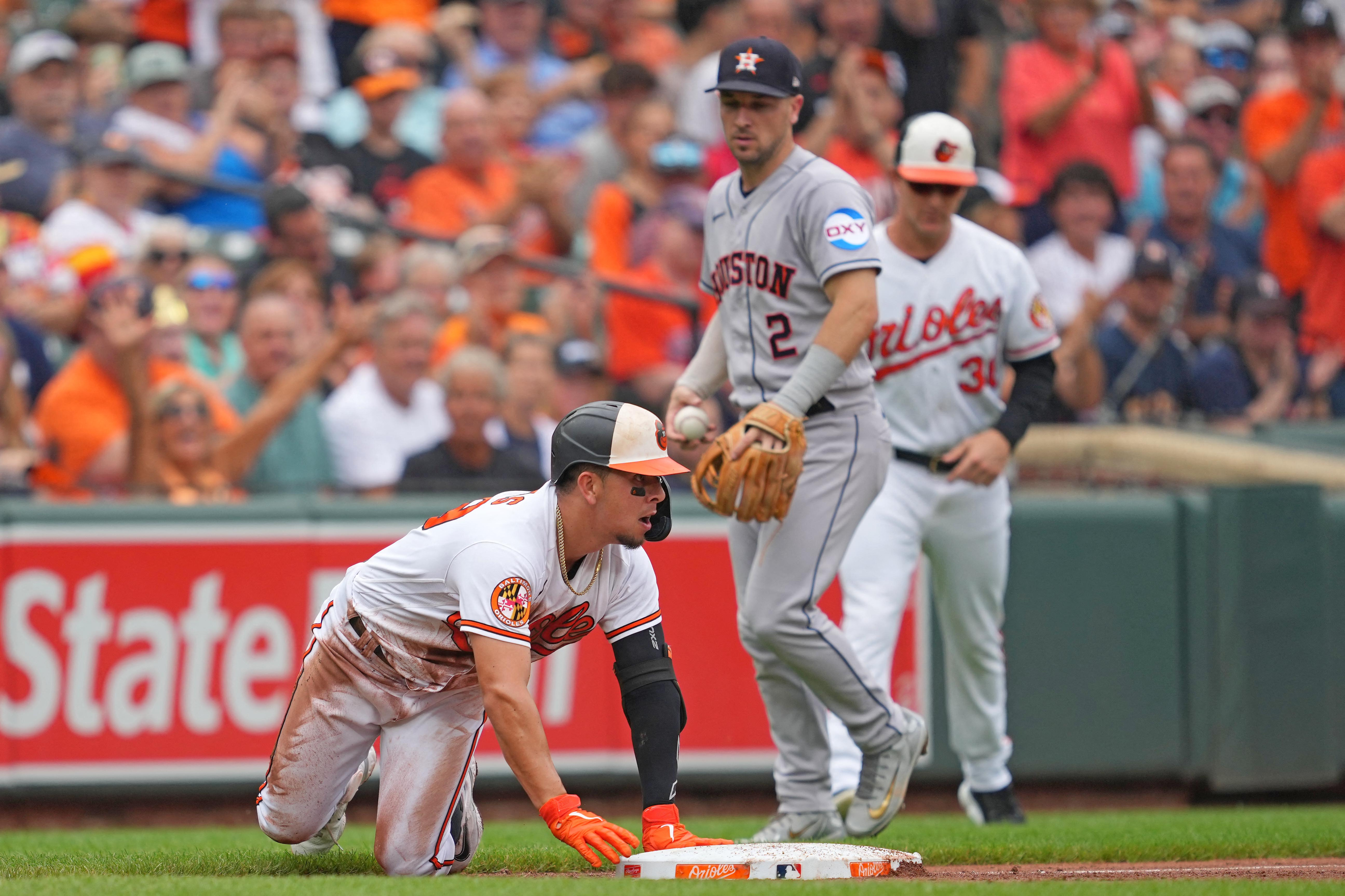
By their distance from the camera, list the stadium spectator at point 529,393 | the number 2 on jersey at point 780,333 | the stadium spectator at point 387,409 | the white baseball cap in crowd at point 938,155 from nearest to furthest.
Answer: the number 2 on jersey at point 780,333 < the white baseball cap in crowd at point 938,155 < the stadium spectator at point 387,409 < the stadium spectator at point 529,393

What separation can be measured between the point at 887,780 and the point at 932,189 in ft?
6.55

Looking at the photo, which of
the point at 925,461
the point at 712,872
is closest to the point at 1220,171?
the point at 925,461

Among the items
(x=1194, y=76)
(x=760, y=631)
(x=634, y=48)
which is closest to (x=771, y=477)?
(x=760, y=631)

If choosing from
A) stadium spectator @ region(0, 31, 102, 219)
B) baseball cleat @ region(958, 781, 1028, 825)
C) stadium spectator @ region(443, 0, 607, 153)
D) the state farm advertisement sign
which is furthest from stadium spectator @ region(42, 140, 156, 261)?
baseball cleat @ region(958, 781, 1028, 825)

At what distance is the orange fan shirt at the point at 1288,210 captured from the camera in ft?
35.0

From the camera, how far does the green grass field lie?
3670mm

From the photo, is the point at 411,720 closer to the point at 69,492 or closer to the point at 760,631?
the point at 760,631

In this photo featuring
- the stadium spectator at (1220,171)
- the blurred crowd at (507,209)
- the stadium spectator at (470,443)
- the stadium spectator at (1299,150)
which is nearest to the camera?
the stadium spectator at (470,443)

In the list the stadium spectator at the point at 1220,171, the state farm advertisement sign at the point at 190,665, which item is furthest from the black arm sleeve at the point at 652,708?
the stadium spectator at the point at 1220,171

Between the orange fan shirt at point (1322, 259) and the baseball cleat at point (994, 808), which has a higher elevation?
the orange fan shirt at point (1322, 259)

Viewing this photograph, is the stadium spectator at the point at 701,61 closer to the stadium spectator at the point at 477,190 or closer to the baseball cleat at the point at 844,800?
the stadium spectator at the point at 477,190

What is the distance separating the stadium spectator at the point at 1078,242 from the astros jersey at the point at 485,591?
5.98m

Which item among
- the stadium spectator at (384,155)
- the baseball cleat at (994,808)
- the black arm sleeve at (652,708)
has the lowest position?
the baseball cleat at (994,808)

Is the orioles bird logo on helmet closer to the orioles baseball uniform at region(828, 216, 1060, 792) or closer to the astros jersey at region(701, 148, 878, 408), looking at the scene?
the astros jersey at region(701, 148, 878, 408)
